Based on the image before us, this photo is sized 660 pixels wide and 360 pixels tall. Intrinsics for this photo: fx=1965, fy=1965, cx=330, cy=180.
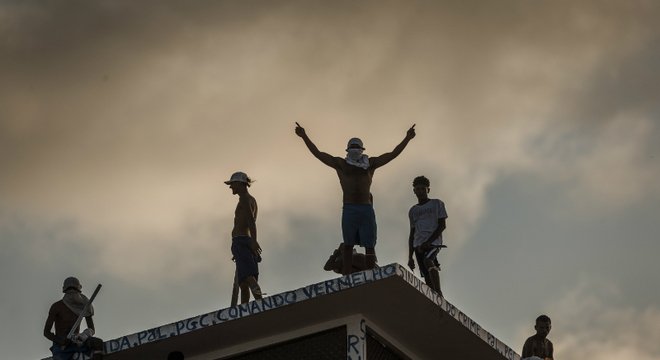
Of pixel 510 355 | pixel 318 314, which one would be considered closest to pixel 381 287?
pixel 318 314

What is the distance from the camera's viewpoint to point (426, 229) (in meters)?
28.2

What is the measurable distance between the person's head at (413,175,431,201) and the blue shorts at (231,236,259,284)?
253 centimetres

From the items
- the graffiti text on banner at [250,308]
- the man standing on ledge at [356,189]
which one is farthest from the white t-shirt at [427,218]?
the graffiti text on banner at [250,308]

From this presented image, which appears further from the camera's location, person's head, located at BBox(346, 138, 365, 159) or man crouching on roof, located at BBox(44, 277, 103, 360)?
person's head, located at BBox(346, 138, 365, 159)

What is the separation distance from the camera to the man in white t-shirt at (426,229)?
92.2 feet

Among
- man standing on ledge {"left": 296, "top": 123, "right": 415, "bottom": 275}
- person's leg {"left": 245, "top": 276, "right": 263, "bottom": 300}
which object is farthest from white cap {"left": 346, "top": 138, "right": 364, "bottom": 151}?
person's leg {"left": 245, "top": 276, "right": 263, "bottom": 300}

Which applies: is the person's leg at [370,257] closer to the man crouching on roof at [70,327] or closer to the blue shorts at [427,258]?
the blue shorts at [427,258]

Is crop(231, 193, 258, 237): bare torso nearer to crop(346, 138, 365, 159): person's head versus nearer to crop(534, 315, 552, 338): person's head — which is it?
crop(346, 138, 365, 159): person's head

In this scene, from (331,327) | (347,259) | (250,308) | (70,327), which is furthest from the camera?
(347,259)

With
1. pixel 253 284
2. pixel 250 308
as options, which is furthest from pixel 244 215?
pixel 250 308

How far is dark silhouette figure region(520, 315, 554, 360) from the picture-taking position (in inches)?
1059

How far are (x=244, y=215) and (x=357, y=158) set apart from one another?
6.60ft

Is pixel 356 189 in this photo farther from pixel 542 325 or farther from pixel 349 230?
pixel 542 325

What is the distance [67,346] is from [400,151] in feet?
17.8
